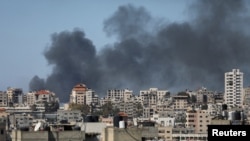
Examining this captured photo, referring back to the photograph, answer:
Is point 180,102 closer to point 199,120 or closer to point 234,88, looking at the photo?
point 234,88

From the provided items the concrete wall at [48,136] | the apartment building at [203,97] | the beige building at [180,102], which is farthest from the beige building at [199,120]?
the apartment building at [203,97]

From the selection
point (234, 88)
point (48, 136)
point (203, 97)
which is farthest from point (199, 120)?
point (203, 97)

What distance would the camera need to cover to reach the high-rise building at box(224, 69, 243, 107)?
168m

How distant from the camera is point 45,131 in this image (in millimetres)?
29625

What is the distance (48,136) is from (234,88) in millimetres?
145462

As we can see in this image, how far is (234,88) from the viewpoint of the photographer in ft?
570

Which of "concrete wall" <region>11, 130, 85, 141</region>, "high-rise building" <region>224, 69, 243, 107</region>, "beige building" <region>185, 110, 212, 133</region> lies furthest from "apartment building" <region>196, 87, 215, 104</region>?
"concrete wall" <region>11, 130, 85, 141</region>

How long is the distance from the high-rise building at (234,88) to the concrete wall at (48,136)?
445 feet

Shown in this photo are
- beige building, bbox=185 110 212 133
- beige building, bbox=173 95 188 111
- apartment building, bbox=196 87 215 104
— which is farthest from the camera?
apartment building, bbox=196 87 215 104

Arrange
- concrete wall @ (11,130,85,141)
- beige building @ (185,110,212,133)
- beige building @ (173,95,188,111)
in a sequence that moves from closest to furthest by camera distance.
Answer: concrete wall @ (11,130,85,141)
beige building @ (185,110,212,133)
beige building @ (173,95,188,111)

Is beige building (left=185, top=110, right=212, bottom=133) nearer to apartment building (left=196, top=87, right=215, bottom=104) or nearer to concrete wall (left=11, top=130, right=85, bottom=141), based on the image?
concrete wall (left=11, top=130, right=85, bottom=141)

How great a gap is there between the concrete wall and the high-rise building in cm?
13553

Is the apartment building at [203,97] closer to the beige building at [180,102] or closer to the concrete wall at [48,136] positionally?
→ the beige building at [180,102]

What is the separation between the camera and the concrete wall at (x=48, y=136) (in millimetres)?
29219
